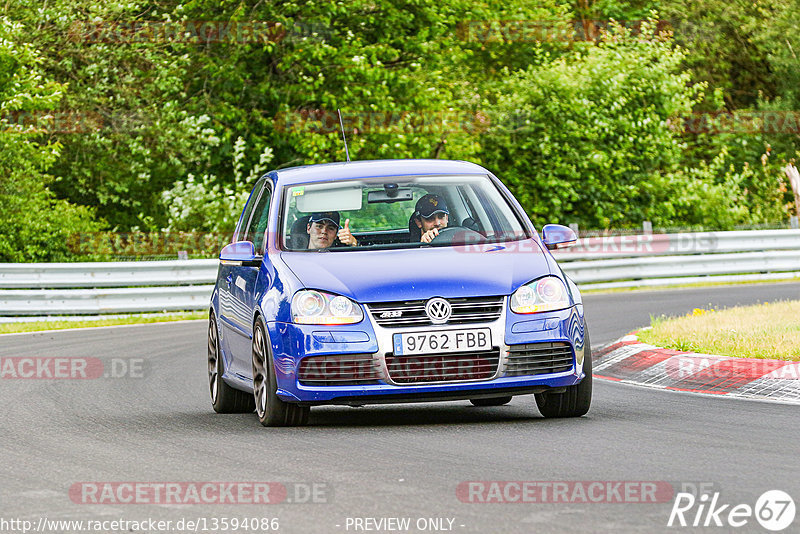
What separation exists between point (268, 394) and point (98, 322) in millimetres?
13269

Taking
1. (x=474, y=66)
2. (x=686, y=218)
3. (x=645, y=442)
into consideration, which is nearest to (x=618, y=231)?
(x=686, y=218)

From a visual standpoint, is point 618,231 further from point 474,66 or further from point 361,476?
point 361,476

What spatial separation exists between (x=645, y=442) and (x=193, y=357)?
26.8 ft

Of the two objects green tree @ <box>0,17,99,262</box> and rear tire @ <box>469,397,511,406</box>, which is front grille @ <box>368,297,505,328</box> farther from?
green tree @ <box>0,17,99,262</box>

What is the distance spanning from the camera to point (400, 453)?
26.1 ft

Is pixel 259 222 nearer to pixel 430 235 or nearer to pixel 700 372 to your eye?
pixel 430 235

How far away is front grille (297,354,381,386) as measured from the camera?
346 inches

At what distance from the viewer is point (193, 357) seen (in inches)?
614

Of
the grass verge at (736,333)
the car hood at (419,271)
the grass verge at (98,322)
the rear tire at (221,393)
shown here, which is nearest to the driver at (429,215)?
the car hood at (419,271)

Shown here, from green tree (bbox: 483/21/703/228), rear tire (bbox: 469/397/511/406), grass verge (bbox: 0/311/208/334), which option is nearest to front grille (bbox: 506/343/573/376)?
rear tire (bbox: 469/397/511/406)

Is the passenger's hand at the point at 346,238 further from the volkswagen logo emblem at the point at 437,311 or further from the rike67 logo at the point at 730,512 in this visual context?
the rike67 logo at the point at 730,512

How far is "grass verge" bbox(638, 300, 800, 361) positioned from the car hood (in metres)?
2.86

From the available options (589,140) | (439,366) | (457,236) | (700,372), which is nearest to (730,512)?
(439,366)

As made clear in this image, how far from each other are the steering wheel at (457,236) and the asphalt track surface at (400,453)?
1.16 m
